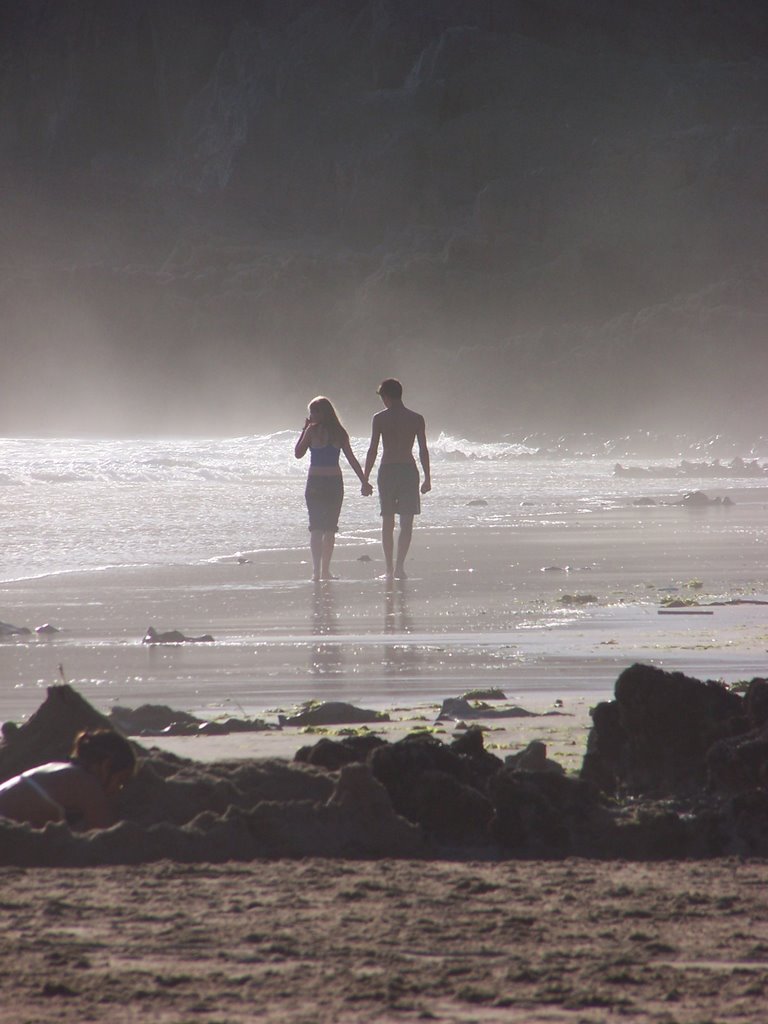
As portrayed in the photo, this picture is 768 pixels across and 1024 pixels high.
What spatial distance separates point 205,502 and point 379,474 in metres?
8.95

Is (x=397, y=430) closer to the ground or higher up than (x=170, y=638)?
higher up

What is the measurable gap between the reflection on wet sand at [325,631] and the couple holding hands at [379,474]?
419mm

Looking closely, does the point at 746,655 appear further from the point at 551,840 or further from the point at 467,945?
the point at 467,945

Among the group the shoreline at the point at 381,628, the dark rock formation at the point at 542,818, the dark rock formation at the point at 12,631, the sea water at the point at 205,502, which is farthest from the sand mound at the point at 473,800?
the sea water at the point at 205,502

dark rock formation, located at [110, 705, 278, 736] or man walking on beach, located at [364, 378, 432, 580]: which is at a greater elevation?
man walking on beach, located at [364, 378, 432, 580]

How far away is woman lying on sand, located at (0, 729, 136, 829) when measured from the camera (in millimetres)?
3404

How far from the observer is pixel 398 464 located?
407 inches

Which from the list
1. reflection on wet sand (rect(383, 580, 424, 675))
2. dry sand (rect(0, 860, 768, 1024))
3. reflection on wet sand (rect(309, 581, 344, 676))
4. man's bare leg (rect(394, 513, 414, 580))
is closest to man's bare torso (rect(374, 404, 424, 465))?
man's bare leg (rect(394, 513, 414, 580))

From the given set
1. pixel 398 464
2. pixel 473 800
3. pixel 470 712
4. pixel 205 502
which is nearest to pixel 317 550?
pixel 398 464

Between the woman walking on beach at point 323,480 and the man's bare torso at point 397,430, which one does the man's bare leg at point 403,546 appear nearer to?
the woman walking on beach at point 323,480

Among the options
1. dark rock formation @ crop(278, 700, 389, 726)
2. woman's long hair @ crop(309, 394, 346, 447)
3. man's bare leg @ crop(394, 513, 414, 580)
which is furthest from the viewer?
woman's long hair @ crop(309, 394, 346, 447)

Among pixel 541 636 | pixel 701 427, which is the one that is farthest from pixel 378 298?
pixel 541 636

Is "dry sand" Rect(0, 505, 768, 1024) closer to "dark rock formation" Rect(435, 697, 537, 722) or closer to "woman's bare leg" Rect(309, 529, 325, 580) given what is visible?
"dark rock formation" Rect(435, 697, 537, 722)

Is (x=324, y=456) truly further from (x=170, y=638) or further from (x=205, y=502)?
(x=205, y=502)
